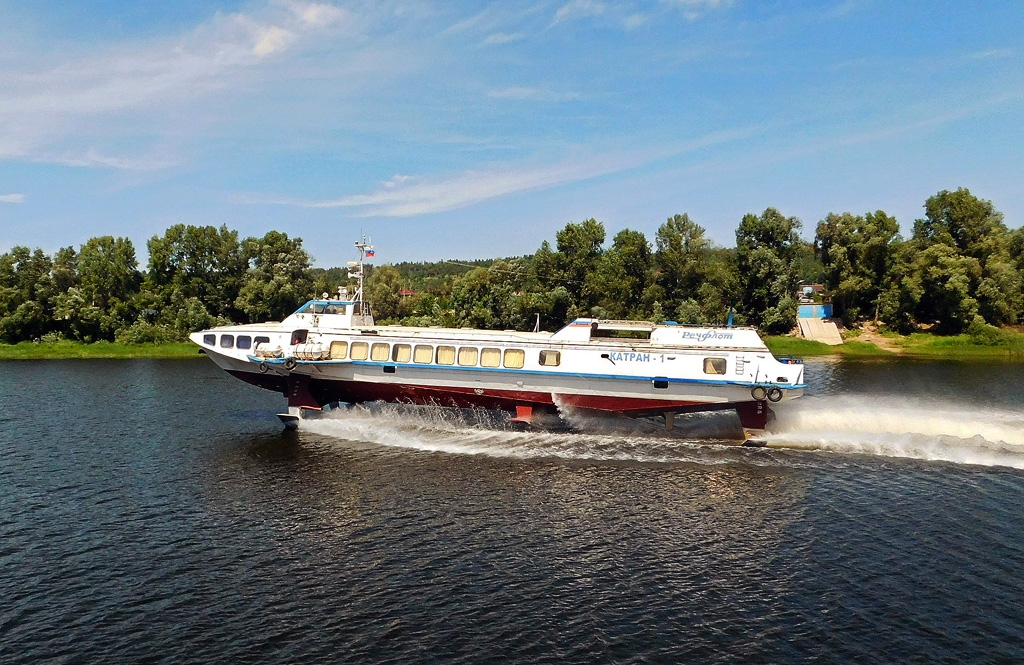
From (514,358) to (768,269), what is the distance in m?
59.6

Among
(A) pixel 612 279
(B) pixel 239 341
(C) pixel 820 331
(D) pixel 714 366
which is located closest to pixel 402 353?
(B) pixel 239 341

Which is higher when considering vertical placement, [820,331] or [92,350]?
[820,331]

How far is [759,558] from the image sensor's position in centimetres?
2019

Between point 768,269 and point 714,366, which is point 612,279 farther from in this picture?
point 714,366

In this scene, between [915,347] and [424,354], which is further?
[915,347]

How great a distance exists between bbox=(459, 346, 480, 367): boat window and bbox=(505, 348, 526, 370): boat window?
156 cm

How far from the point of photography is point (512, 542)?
2120 cm

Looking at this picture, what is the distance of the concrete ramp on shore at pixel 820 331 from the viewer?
8344 centimetres

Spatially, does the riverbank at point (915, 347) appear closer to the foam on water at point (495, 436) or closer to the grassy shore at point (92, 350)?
the foam on water at point (495, 436)

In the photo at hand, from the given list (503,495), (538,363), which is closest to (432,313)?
(538,363)

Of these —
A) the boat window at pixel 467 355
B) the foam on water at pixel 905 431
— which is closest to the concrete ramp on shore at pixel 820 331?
the foam on water at pixel 905 431

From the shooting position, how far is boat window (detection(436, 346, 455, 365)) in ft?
115

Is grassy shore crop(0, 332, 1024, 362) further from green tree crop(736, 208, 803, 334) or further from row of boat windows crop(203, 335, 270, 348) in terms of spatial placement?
row of boat windows crop(203, 335, 270, 348)

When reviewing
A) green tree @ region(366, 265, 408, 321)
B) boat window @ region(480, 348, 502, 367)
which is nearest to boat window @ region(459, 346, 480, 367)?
boat window @ region(480, 348, 502, 367)
